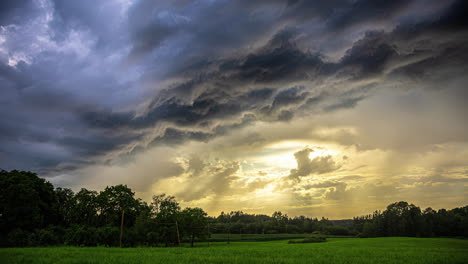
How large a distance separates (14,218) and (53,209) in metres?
10.0

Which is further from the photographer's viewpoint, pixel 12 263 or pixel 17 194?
pixel 17 194

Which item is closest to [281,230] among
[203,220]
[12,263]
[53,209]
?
[203,220]

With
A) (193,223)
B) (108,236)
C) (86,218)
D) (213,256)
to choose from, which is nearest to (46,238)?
(108,236)

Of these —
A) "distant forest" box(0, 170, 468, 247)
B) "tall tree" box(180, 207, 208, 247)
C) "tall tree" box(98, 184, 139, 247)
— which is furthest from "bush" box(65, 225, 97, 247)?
"tall tree" box(180, 207, 208, 247)

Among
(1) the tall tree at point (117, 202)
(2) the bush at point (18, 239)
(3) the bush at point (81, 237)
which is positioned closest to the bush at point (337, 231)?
(1) the tall tree at point (117, 202)

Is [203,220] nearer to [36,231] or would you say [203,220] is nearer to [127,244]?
[127,244]

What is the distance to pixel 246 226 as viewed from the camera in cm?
15575

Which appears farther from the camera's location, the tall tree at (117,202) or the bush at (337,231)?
the bush at (337,231)

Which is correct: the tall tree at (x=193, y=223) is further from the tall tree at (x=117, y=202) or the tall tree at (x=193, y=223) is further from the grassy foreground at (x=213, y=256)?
the grassy foreground at (x=213, y=256)

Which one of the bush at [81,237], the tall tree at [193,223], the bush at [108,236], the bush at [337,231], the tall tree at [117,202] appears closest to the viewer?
the bush at [81,237]

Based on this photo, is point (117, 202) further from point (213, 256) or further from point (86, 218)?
point (213, 256)

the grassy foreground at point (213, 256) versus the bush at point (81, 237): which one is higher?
the grassy foreground at point (213, 256)

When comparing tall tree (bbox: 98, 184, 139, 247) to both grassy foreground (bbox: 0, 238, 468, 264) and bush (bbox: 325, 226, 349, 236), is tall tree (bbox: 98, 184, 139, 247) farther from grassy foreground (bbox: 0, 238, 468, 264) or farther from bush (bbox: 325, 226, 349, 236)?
bush (bbox: 325, 226, 349, 236)

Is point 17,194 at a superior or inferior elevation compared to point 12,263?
superior
